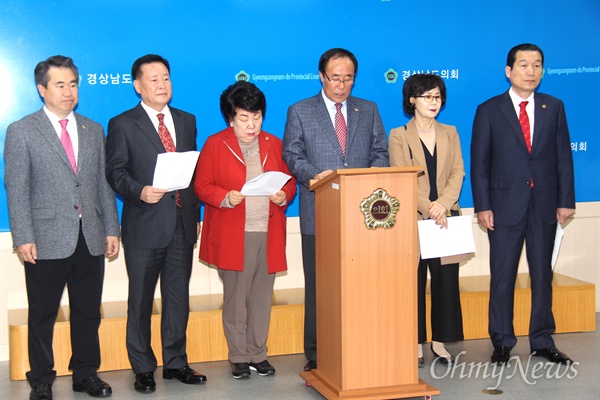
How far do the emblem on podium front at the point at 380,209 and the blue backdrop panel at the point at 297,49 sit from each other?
1.88 m

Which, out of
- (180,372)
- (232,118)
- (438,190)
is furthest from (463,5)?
(180,372)

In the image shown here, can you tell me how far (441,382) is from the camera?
15.2 feet

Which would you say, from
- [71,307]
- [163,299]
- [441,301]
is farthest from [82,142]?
[441,301]

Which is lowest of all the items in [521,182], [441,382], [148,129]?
[441,382]

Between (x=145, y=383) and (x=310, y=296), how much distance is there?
40.8 inches

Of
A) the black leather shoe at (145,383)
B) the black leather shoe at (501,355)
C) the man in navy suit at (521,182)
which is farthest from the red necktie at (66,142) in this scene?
Answer: the black leather shoe at (501,355)

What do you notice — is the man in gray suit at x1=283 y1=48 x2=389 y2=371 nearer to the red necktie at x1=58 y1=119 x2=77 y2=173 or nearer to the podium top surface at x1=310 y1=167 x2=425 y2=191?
the podium top surface at x1=310 y1=167 x2=425 y2=191

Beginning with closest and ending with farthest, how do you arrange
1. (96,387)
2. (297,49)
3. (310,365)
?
1. (96,387)
2. (310,365)
3. (297,49)

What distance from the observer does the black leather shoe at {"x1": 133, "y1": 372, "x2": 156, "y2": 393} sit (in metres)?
4.51

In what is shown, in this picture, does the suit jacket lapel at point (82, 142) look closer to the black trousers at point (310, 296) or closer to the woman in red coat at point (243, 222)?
the woman in red coat at point (243, 222)

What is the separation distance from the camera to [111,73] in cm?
538

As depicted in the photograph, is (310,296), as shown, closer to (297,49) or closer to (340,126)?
(340,126)

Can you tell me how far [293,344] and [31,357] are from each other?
167cm

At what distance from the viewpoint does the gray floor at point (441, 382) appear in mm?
4426
